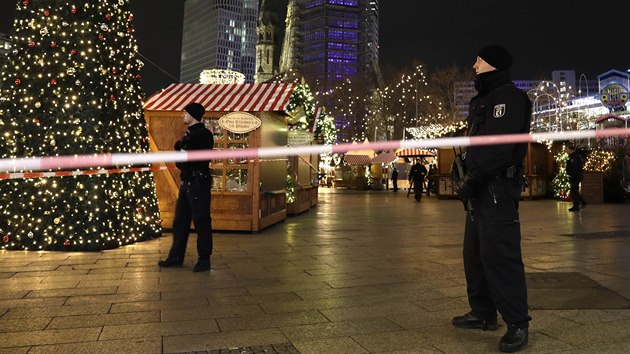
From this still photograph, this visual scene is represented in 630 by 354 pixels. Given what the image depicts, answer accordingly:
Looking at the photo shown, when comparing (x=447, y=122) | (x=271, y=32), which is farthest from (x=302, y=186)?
(x=271, y=32)

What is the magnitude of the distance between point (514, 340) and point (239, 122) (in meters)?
7.35

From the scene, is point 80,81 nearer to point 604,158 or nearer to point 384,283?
point 384,283

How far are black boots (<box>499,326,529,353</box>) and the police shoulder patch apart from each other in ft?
4.60

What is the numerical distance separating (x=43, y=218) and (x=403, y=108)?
41.1m

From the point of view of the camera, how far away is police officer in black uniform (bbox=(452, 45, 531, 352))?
3.39 metres

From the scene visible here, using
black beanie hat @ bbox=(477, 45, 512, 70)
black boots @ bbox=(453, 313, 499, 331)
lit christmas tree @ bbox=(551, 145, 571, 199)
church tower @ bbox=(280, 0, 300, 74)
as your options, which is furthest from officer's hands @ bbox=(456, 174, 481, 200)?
church tower @ bbox=(280, 0, 300, 74)

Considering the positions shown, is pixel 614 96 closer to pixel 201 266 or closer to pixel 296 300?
pixel 201 266

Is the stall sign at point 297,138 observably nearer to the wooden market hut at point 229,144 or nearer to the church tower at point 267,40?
the wooden market hut at point 229,144

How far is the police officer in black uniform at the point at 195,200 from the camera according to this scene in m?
6.16

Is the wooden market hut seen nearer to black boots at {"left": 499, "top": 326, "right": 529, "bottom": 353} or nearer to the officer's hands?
the officer's hands

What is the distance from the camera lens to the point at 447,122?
134 feet

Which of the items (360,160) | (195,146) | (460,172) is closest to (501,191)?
(460,172)

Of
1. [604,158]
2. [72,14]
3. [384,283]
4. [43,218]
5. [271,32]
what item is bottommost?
[384,283]

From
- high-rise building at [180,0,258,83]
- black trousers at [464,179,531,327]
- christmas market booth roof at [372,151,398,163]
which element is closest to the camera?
black trousers at [464,179,531,327]
